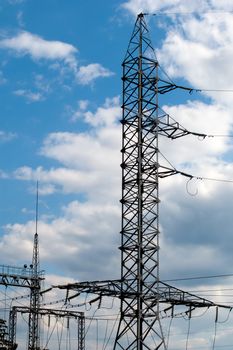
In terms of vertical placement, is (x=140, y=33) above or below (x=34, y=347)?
above

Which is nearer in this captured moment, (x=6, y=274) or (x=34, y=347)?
(x=6, y=274)

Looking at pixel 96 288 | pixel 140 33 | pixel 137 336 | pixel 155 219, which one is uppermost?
pixel 140 33

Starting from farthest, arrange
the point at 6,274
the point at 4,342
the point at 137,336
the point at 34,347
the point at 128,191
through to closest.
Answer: the point at 34,347, the point at 6,274, the point at 4,342, the point at 128,191, the point at 137,336

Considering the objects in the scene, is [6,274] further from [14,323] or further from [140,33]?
[140,33]

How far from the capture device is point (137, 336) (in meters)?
45.3

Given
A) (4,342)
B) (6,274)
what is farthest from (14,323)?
(4,342)

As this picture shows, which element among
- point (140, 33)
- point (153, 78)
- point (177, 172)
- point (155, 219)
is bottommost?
point (155, 219)

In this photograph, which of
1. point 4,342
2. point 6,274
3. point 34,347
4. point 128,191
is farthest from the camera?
point 34,347

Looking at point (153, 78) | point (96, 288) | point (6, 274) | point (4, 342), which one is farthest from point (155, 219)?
point (6, 274)

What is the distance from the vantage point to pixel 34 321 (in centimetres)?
8362

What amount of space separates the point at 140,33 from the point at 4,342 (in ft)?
108

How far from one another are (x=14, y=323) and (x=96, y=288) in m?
43.9

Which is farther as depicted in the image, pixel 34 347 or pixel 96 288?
pixel 34 347

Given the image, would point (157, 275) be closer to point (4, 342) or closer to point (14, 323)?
point (4, 342)
